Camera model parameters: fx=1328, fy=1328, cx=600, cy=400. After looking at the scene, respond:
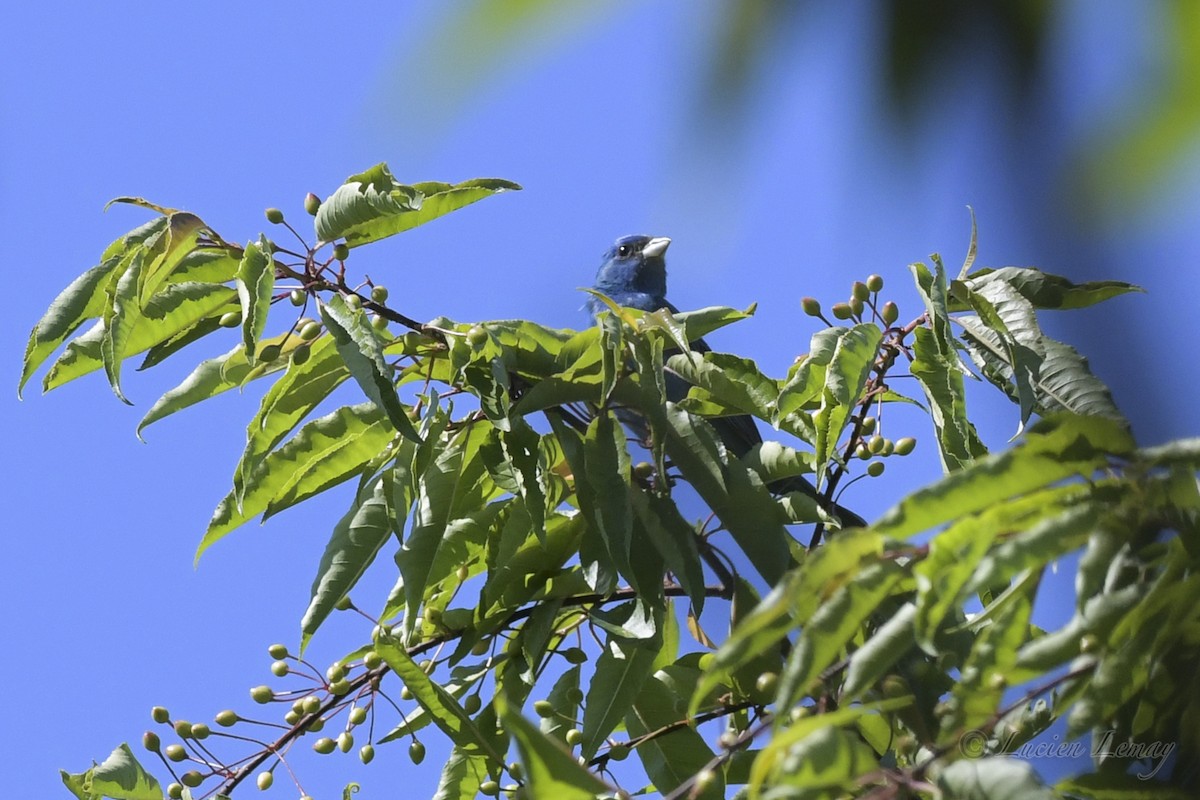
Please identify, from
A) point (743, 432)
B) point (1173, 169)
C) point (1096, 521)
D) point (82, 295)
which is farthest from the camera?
point (743, 432)

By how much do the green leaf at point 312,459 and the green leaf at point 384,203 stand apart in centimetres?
32

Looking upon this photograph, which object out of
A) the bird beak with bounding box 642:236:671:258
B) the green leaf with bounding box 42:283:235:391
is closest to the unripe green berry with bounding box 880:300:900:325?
the green leaf with bounding box 42:283:235:391

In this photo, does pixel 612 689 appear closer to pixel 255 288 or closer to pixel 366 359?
pixel 366 359

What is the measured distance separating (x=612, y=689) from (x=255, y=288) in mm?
923

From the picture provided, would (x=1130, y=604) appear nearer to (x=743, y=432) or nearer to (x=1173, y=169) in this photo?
(x=1173, y=169)

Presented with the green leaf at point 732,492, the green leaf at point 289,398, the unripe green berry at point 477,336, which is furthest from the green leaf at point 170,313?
the green leaf at point 732,492

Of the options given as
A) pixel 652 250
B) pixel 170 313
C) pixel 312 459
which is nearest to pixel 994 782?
pixel 312 459

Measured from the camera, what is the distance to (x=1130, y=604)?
1432mm

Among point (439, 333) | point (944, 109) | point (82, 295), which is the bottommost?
point (944, 109)

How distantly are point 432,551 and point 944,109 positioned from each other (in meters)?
1.84

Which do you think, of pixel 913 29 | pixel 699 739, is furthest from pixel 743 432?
pixel 913 29

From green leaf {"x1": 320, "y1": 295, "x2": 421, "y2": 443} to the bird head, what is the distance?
6.81 meters

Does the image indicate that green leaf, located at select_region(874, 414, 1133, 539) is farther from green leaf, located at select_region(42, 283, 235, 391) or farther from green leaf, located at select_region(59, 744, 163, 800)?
green leaf, located at select_region(59, 744, 163, 800)

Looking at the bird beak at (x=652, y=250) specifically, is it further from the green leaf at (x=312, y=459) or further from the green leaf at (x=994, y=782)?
the green leaf at (x=994, y=782)
